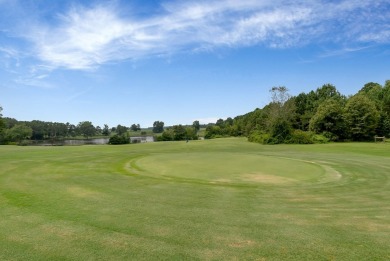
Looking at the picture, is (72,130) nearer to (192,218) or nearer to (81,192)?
(81,192)

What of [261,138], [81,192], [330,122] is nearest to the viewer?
[81,192]

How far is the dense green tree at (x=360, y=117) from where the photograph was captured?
59.8m

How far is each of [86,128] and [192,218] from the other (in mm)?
166593

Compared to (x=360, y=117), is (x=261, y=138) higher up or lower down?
lower down

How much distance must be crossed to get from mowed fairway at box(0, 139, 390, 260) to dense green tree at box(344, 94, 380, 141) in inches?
1977

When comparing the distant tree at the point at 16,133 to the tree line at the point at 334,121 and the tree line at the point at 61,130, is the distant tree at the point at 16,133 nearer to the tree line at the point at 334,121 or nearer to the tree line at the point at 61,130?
the tree line at the point at 61,130

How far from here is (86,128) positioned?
6457 inches

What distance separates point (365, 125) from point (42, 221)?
64.4 m

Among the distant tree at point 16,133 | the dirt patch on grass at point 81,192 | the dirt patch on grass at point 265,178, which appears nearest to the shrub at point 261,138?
the dirt patch on grass at point 265,178

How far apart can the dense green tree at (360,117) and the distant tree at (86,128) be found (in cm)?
13637

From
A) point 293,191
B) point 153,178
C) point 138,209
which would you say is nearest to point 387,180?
point 293,191

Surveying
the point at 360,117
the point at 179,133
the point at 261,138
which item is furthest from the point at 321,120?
the point at 179,133

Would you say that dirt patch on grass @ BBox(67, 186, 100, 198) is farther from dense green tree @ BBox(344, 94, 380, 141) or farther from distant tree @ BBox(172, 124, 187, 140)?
distant tree @ BBox(172, 124, 187, 140)

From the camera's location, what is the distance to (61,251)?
6.11m
